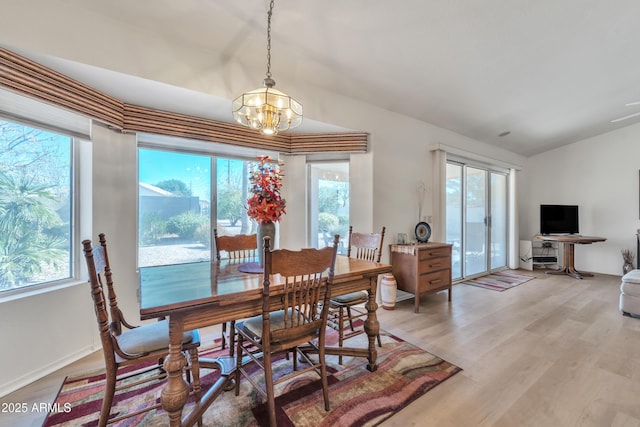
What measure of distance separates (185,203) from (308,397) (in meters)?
2.27

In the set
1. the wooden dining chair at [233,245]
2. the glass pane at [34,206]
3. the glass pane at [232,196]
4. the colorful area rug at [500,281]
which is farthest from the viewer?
the colorful area rug at [500,281]

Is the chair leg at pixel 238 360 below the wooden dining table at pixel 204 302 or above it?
below

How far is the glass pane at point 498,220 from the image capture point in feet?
18.0

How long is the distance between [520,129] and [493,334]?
3.66 meters

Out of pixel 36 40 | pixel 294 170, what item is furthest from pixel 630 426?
pixel 36 40

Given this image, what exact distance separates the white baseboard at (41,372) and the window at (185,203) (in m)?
0.82

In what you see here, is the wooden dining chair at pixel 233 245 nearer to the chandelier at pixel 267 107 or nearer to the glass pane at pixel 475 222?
the chandelier at pixel 267 107

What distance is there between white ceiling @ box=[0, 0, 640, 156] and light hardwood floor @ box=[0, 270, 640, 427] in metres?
2.57

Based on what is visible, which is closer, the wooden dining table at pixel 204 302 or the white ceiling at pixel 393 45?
the wooden dining table at pixel 204 302

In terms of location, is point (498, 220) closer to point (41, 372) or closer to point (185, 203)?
point (185, 203)

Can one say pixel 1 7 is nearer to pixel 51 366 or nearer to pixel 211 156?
pixel 211 156

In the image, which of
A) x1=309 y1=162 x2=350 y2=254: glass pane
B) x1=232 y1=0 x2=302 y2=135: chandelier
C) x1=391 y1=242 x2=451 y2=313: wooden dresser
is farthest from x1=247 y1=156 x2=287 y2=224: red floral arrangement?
x1=391 y1=242 x2=451 y2=313: wooden dresser

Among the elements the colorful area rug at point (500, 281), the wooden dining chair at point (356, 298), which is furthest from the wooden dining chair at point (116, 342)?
the colorful area rug at point (500, 281)

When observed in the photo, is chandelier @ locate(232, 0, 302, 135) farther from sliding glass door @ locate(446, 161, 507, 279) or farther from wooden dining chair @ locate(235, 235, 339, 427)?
sliding glass door @ locate(446, 161, 507, 279)
